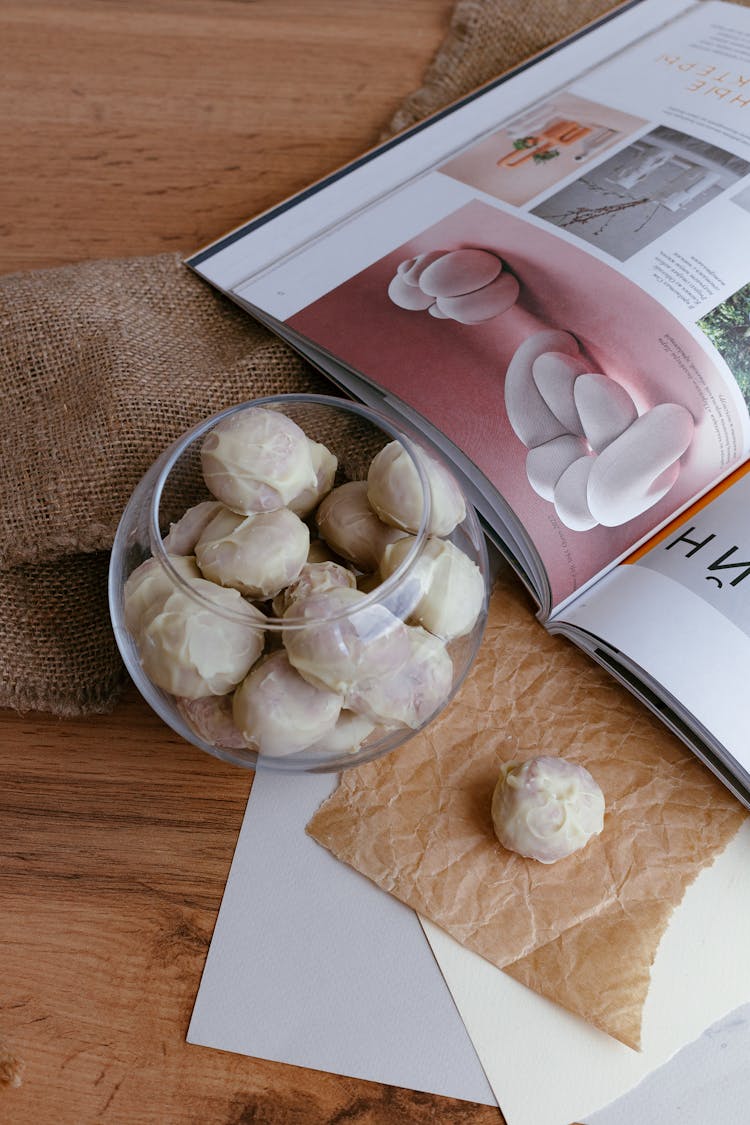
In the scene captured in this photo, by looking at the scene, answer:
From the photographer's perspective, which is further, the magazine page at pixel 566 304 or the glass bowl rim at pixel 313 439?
the magazine page at pixel 566 304

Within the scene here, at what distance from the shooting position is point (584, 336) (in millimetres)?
588

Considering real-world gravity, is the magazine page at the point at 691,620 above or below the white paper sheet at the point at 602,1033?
above

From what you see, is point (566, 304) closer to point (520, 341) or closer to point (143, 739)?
point (520, 341)

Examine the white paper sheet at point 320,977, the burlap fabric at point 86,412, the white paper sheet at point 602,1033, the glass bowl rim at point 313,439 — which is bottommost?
the white paper sheet at point 320,977

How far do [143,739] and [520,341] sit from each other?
31cm

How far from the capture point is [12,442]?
583 millimetres

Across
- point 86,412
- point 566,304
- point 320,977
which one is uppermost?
point 566,304

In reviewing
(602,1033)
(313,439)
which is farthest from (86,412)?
(602,1033)

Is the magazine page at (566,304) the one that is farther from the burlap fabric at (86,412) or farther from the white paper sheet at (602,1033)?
the white paper sheet at (602,1033)

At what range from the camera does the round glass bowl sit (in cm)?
43

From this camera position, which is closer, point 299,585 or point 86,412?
point 299,585

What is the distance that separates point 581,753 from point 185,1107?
255mm

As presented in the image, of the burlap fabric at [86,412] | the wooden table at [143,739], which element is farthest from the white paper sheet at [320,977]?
the burlap fabric at [86,412]

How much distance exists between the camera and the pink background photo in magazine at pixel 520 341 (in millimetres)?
560
